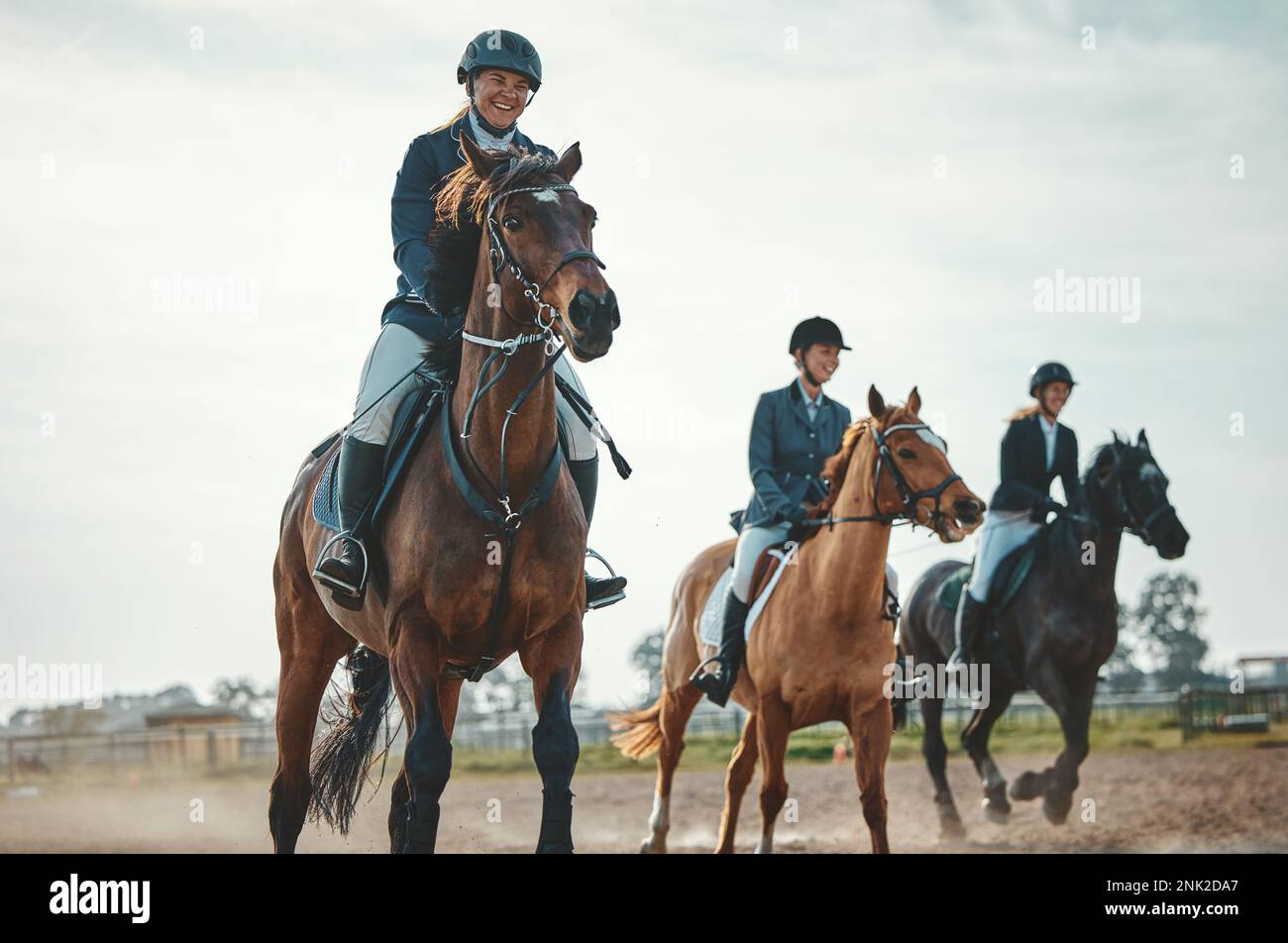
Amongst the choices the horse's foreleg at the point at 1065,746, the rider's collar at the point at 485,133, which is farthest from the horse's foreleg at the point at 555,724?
the horse's foreleg at the point at 1065,746

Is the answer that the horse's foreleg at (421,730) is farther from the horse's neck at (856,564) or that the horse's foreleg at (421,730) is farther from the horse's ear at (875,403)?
the horse's ear at (875,403)

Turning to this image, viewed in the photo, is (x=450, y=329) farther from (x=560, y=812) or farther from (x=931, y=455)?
(x=931, y=455)

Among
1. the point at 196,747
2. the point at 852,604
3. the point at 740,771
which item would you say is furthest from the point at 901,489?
the point at 196,747

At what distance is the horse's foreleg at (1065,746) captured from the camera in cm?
1157

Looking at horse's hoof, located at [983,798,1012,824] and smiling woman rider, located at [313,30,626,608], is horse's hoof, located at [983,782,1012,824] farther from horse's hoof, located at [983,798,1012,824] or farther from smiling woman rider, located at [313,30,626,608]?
smiling woman rider, located at [313,30,626,608]

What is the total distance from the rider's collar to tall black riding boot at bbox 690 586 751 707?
4.59m

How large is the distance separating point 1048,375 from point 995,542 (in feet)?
5.19

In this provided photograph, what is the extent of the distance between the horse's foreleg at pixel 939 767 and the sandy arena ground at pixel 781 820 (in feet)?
0.88

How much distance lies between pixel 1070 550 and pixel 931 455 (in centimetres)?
387

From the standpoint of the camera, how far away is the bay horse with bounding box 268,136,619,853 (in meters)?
5.56

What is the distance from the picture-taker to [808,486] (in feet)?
35.5

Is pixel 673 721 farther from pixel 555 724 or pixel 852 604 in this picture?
pixel 555 724
